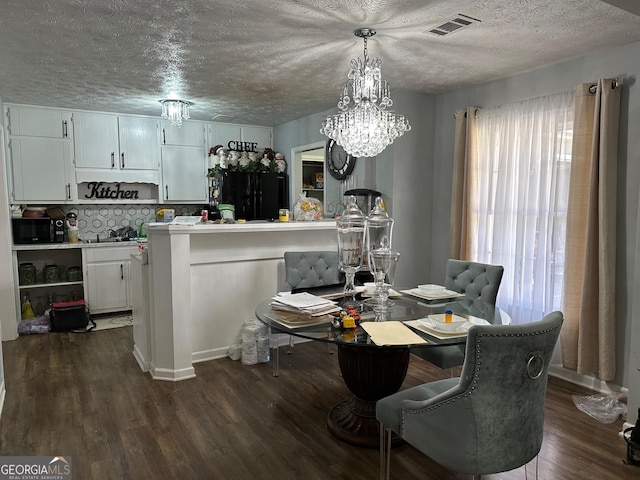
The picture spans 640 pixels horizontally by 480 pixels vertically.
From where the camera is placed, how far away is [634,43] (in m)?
2.89

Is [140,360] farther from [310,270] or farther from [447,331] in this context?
[447,331]

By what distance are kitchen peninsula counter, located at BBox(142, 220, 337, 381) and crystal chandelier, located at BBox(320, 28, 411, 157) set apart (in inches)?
39.4

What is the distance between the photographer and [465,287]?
308 cm

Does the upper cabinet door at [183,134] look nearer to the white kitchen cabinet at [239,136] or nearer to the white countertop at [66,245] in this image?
the white kitchen cabinet at [239,136]

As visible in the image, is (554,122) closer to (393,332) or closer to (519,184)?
(519,184)

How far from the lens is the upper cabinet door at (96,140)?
5031mm

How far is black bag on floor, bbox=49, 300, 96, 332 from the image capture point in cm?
456

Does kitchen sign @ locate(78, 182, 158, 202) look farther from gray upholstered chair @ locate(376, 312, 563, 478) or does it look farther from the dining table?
gray upholstered chair @ locate(376, 312, 563, 478)

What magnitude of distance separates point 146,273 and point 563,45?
136 inches

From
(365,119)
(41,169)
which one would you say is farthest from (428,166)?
(41,169)

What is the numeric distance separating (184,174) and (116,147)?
860mm

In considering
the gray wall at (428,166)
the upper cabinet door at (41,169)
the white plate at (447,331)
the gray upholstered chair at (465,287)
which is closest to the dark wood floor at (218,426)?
the gray upholstered chair at (465,287)

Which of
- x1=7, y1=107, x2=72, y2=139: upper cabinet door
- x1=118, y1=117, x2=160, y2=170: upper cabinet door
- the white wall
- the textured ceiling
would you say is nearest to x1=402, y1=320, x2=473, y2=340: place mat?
the textured ceiling

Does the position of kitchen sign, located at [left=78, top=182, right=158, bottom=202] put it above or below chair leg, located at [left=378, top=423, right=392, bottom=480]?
above
